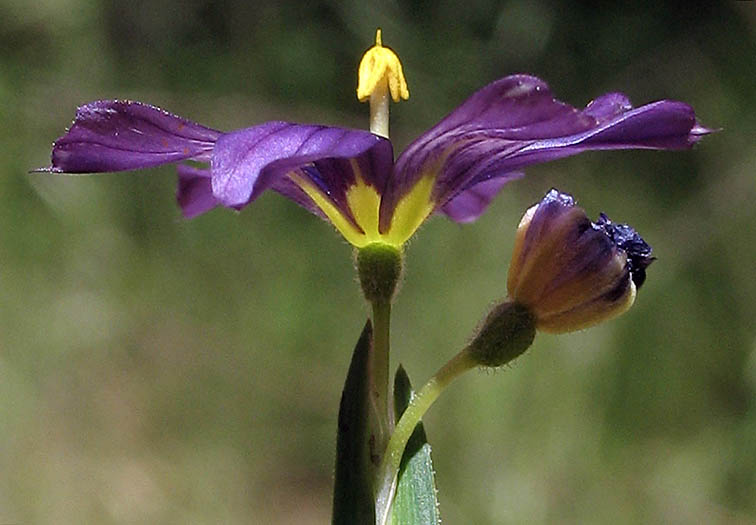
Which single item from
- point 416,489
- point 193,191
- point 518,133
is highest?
point 193,191

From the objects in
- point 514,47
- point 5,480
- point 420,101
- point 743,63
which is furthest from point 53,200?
point 743,63

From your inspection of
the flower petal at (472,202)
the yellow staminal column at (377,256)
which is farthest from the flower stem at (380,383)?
the flower petal at (472,202)

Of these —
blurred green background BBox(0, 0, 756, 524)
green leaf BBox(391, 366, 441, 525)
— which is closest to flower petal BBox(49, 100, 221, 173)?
green leaf BBox(391, 366, 441, 525)

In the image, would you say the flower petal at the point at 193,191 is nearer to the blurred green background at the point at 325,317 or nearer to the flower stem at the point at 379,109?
the flower stem at the point at 379,109

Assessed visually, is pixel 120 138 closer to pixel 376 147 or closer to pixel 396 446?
pixel 376 147

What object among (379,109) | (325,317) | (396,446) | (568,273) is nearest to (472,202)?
(379,109)

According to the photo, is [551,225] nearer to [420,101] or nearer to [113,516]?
[113,516]
